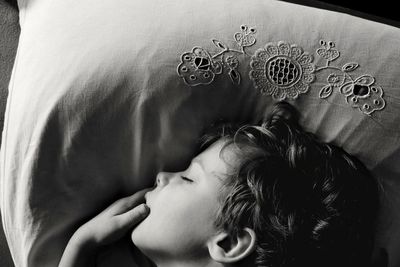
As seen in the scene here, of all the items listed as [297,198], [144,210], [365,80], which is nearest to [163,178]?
[144,210]

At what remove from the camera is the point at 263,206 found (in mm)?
622

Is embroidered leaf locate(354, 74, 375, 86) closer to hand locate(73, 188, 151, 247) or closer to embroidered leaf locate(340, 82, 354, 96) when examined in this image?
Answer: embroidered leaf locate(340, 82, 354, 96)

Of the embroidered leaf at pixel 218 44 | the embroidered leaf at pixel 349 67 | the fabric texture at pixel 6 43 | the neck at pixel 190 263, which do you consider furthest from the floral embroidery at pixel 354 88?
the fabric texture at pixel 6 43

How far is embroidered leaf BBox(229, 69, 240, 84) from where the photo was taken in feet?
2.19

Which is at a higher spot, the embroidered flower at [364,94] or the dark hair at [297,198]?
the embroidered flower at [364,94]

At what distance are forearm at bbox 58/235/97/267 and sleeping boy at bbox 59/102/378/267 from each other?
3cm

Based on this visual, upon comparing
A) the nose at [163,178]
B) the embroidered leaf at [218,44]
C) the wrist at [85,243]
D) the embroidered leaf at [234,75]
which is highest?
the embroidered leaf at [218,44]

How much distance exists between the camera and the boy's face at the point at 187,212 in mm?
627

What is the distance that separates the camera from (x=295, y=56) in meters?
0.68

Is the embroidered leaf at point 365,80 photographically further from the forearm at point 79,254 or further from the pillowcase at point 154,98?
the forearm at point 79,254

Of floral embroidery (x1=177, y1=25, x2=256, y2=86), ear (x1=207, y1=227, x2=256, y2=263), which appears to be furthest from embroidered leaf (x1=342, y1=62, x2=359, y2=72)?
ear (x1=207, y1=227, x2=256, y2=263)

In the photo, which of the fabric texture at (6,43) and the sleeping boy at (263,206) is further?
the fabric texture at (6,43)

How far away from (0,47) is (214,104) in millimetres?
344

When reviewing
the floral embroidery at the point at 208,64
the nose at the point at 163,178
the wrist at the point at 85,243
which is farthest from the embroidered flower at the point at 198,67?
the wrist at the point at 85,243
